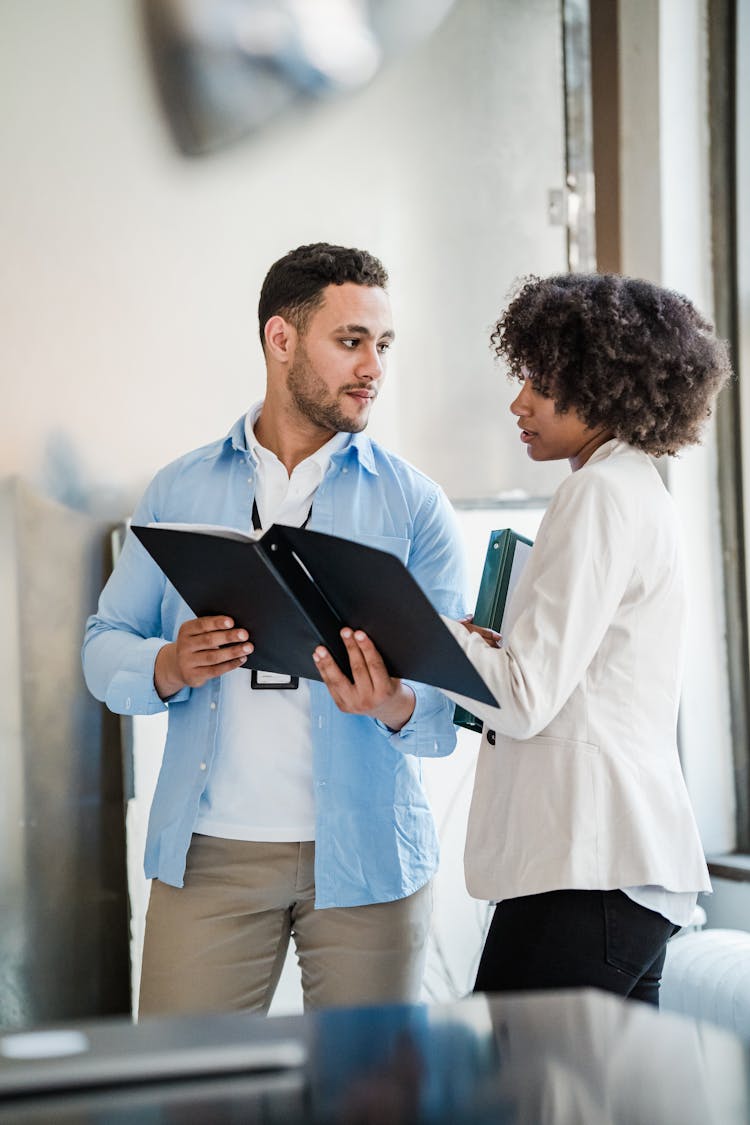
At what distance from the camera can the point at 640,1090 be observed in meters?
0.92

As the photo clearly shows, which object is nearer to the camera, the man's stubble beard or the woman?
the woman

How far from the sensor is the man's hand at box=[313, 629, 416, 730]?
1.60 metres

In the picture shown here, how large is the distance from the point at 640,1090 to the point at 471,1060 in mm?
138

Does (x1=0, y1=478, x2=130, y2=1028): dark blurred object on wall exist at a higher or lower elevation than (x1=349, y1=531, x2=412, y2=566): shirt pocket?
lower

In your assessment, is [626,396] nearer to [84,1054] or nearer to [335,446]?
[335,446]

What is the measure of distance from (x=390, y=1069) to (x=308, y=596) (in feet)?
2.36

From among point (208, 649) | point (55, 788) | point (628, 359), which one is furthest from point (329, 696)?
point (55, 788)

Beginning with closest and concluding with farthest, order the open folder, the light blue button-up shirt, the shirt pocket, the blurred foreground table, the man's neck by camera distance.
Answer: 1. the blurred foreground table
2. the open folder
3. the light blue button-up shirt
4. the shirt pocket
5. the man's neck

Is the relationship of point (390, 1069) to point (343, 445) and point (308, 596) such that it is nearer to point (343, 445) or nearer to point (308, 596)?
point (308, 596)

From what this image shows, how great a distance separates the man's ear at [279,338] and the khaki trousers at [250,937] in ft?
2.73

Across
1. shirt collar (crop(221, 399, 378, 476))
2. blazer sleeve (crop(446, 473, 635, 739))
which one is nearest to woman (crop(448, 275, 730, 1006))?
blazer sleeve (crop(446, 473, 635, 739))

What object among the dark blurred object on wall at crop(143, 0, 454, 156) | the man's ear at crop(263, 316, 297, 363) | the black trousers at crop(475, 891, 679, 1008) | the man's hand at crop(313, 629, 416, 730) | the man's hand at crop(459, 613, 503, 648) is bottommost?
the black trousers at crop(475, 891, 679, 1008)

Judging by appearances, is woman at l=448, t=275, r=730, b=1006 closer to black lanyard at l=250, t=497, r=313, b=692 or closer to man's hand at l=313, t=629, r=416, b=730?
man's hand at l=313, t=629, r=416, b=730

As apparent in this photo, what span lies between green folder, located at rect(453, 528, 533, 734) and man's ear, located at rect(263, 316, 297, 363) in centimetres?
57
